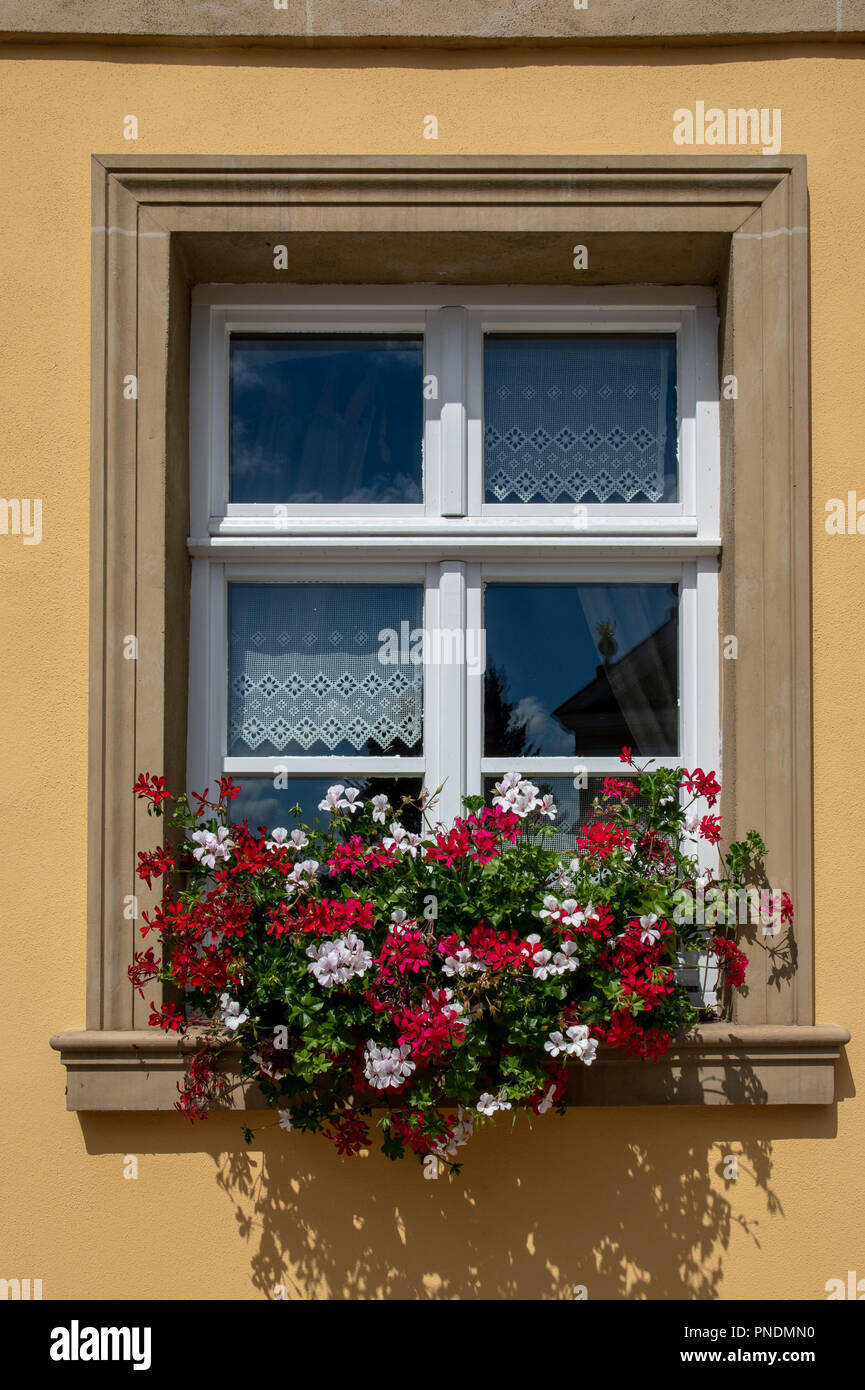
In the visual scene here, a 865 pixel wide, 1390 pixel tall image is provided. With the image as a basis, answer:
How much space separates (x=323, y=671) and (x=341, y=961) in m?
0.88

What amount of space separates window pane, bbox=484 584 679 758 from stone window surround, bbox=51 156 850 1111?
8.2 inches

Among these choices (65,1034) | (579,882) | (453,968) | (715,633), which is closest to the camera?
(453,968)

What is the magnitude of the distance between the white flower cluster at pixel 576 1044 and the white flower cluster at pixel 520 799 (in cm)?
47

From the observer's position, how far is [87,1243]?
248cm

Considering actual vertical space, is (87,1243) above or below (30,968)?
below

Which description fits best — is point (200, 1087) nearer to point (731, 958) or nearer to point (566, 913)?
point (566, 913)

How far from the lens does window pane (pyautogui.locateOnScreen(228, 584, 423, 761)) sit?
2.70m

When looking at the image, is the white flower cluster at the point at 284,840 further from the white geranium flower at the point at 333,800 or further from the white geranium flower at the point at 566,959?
the white geranium flower at the point at 566,959

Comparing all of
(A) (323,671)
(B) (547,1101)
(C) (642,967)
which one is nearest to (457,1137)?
(B) (547,1101)

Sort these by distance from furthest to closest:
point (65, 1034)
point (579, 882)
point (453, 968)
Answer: point (65, 1034)
point (579, 882)
point (453, 968)

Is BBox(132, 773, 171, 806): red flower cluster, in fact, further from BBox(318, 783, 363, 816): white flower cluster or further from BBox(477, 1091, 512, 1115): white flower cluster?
BBox(477, 1091, 512, 1115): white flower cluster
